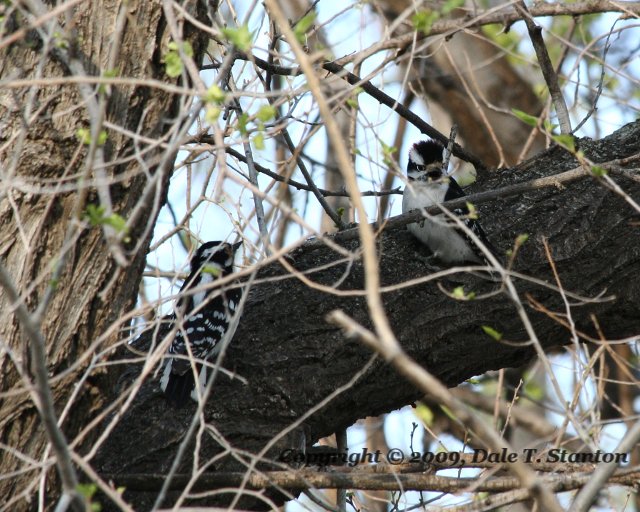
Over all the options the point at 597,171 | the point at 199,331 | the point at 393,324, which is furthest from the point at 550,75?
the point at 199,331

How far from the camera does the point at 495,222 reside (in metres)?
4.80

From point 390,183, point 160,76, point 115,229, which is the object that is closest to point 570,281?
point 160,76

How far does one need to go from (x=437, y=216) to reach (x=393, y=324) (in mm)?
856

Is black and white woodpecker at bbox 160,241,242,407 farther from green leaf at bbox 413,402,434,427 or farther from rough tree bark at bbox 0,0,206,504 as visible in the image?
green leaf at bbox 413,402,434,427

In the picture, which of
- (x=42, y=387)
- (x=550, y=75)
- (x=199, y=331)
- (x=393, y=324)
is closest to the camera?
(x=42, y=387)

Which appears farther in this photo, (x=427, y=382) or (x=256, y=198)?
(x=256, y=198)

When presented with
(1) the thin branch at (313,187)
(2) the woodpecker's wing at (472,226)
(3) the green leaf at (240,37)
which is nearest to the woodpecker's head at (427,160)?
(2) the woodpecker's wing at (472,226)

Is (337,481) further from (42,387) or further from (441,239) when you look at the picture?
(441,239)

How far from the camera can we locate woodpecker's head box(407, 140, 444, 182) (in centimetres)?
568

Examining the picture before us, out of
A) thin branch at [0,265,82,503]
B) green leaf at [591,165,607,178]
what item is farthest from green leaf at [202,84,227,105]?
green leaf at [591,165,607,178]

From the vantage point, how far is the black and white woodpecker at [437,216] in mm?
4652

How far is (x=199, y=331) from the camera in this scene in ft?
15.2

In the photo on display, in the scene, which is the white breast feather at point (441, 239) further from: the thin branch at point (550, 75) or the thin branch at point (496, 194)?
the thin branch at point (550, 75)

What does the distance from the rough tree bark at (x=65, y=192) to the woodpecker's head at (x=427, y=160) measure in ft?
9.33
